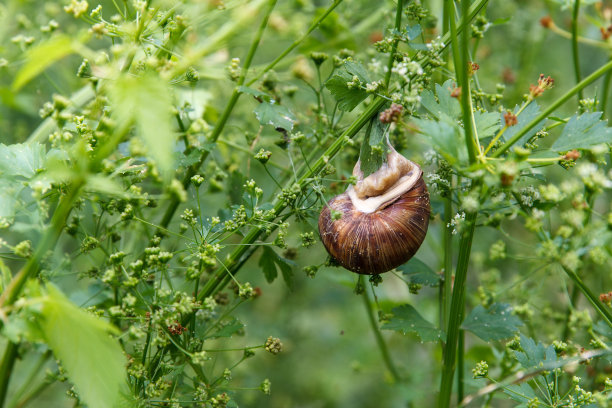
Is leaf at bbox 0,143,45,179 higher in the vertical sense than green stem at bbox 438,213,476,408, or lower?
higher

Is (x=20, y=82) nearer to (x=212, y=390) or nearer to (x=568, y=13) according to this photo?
(x=212, y=390)

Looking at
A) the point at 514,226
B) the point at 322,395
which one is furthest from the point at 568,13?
the point at 322,395

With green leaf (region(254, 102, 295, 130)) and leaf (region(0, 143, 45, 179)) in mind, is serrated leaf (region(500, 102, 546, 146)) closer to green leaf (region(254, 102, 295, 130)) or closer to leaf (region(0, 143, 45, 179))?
green leaf (region(254, 102, 295, 130))

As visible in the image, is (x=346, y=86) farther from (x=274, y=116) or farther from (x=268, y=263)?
(x=268, y=263)

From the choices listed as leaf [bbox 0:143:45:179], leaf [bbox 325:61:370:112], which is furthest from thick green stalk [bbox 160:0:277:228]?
leaf [bbox 0:143:45:179]

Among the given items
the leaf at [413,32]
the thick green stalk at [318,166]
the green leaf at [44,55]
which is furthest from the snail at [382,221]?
the green leaf at [44,55]

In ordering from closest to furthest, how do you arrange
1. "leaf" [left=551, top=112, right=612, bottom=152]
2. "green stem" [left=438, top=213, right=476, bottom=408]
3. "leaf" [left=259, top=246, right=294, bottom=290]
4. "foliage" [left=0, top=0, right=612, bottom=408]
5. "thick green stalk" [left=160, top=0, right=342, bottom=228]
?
"foliage" [left=0, top=0, right=612, bottom=408] → "leaf" [left=551, top=112, right=612, bottom=152] → "green stem" [left=438, top=213, right=476, bottom=408] → "thick green stalk" [left=160, top=0, right=342, bottom=228] → "leaf" [left=259, top=246, right=294, bottom=290]
